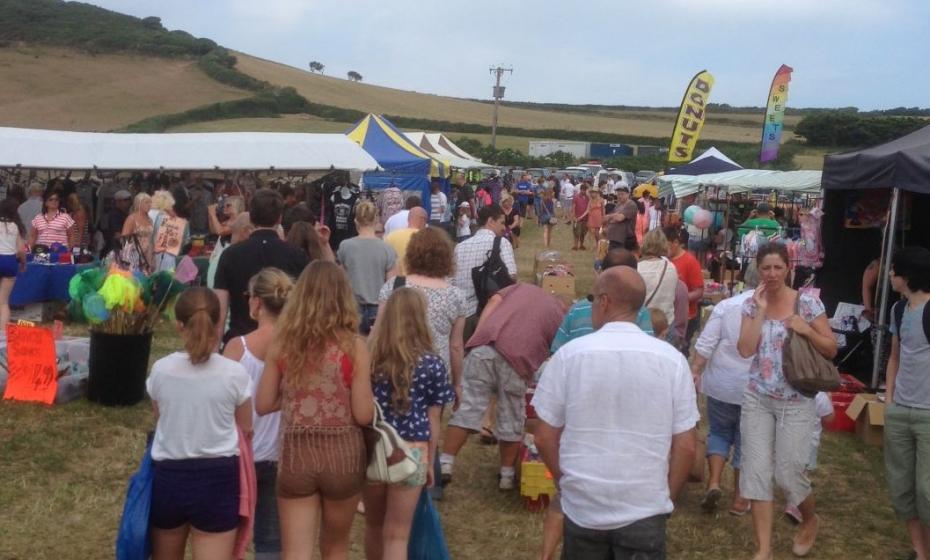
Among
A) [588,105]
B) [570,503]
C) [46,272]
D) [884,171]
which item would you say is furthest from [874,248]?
[588,105]

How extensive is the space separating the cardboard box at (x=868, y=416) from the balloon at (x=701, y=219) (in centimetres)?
936

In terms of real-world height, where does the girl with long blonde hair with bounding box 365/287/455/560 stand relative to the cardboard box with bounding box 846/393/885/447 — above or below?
above

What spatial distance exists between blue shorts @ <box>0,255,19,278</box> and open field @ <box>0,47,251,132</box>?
130 ft

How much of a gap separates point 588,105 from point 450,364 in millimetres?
109580

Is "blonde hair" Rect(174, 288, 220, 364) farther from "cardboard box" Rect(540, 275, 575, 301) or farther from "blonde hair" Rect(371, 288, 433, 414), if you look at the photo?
"cardboard box" Rect(540, 275, 575, 301)

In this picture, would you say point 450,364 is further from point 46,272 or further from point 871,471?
point 46,272

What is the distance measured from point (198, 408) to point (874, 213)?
802cm

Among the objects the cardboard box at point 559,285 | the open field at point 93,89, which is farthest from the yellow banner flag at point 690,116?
the open field at point 93,89

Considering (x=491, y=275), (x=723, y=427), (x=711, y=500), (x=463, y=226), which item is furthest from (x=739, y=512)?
(x=463, y=226)

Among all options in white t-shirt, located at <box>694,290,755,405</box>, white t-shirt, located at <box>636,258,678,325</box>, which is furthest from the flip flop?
white t-shirt, located at <box>636,258,678,325</box>

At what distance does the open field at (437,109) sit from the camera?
7212 centimetres

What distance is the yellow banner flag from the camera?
24.3 m

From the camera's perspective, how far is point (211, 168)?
13352 millimetres

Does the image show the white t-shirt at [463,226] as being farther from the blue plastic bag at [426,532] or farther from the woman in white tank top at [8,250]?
the blue plastic bag at [426,532]
